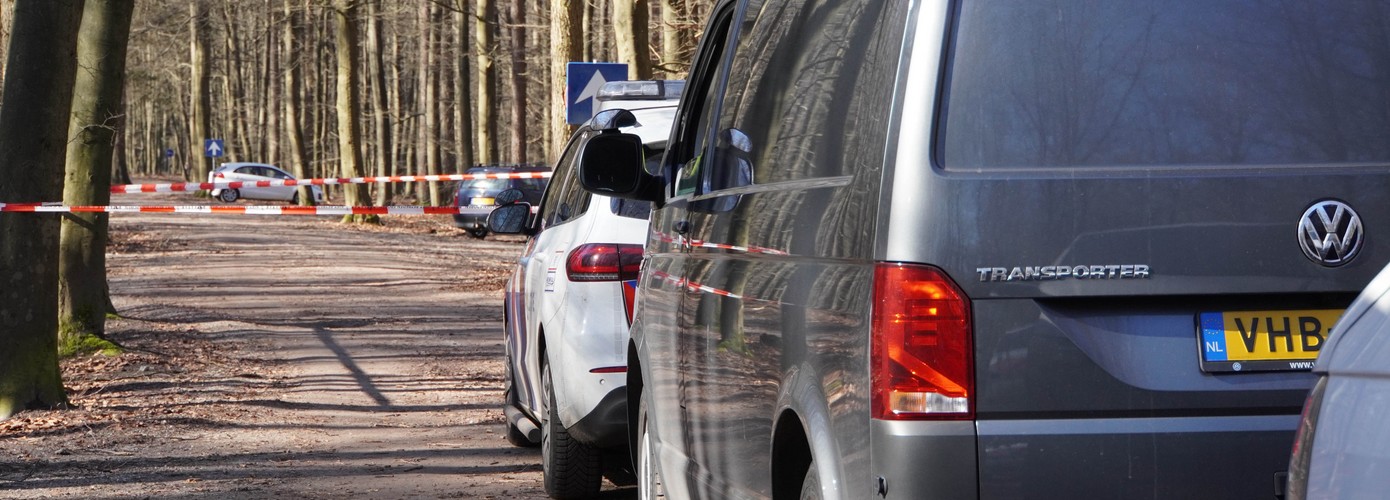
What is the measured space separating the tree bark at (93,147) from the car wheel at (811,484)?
10.7 metres

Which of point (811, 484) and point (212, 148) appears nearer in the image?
point (811, 484)

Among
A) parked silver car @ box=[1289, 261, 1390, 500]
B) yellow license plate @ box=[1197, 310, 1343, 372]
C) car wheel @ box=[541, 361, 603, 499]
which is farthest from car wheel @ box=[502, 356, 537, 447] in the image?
parked silver car @ box=[1289, 261, 1390, 500]

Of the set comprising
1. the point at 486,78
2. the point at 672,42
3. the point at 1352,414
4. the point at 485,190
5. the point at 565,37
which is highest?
the point at 486,78

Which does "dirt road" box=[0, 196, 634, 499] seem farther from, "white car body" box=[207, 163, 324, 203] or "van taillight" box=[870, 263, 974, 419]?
"white car body" box=[207, 163, 324, 203]

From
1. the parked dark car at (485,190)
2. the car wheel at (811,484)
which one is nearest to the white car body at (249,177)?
the parked dark car at (485,190)

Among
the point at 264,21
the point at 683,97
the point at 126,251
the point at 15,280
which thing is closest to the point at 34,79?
the point at 15,280

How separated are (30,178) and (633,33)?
419 inches

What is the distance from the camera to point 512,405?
8.74 m

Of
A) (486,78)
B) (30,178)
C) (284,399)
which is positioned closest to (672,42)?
(284,399)

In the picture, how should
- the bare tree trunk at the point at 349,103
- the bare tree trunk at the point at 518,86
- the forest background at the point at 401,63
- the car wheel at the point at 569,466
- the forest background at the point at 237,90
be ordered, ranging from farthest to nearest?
the bare tree trunk at the point at 349,103, the bare tree trunk at the point at 518,86, the forest background at the point at 401,63, the forest background at the point at 237,90, the car wheel at the point at 569,466

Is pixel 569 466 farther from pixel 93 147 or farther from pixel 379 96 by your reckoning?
pixel 379 96

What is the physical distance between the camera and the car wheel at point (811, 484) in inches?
130

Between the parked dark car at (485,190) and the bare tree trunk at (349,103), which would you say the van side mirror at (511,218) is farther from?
the bare tree trunk at (349,103)

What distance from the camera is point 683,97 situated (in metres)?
5.43
